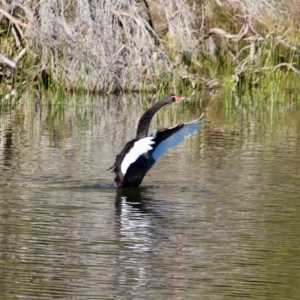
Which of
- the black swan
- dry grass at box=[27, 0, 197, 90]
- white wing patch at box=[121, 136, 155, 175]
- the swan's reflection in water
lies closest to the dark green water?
the swan's reflection in water

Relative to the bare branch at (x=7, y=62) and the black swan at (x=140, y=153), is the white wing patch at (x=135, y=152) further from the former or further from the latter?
the bare branch at (x=7, y=62)

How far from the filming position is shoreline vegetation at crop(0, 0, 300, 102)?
18969mm

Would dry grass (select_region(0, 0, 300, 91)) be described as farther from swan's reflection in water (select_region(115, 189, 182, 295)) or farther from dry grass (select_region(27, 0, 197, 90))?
swan's reflection in water (select_region(115, 189, 182, 295))

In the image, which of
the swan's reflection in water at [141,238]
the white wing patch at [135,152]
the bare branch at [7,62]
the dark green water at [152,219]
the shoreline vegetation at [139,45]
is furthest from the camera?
the bare branch at [7,62]

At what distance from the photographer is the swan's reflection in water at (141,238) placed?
22.4ft

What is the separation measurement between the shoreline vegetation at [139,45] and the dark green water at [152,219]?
4184mm

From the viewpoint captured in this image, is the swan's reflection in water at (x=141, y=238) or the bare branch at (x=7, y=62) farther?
the bare branch at (x=7, y=62)

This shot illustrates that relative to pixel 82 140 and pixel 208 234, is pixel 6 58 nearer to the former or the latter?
A: pixel 82 140

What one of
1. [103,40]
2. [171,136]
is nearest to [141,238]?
[171,136]

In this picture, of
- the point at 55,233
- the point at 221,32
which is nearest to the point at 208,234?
the point at 55,233

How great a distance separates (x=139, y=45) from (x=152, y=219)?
423 inches

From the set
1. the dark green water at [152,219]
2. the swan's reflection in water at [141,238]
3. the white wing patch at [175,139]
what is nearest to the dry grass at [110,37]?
the dark green water at [152,219]

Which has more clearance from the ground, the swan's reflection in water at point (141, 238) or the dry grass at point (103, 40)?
the dry grass at point (103, 40)

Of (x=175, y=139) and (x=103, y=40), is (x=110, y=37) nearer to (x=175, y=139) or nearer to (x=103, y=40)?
(x=103, y=40)
